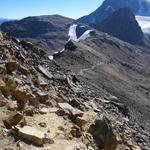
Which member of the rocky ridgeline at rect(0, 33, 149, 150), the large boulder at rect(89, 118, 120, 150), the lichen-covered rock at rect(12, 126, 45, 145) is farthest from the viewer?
the large boulder at rect(89, 118, 120, 150)

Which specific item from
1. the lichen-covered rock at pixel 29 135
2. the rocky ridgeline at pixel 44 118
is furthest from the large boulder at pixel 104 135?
the lichen-covered rock at pixel 29 135

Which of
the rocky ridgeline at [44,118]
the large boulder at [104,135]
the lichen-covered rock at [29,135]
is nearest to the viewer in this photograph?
the lichen-covered rock at [29,135]

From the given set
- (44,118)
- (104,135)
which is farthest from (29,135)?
(104,135)

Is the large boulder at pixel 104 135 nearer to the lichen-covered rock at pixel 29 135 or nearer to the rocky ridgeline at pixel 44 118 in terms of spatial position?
the rocky ridgeline at pixel 44 118

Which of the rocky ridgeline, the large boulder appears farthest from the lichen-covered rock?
the large boulder

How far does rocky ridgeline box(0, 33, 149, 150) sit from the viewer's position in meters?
19.9

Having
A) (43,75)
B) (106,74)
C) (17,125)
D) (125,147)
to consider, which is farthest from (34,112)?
(106,74)

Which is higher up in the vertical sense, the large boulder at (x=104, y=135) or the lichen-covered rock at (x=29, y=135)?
the lichen-covered rock at (x=29, y=135)

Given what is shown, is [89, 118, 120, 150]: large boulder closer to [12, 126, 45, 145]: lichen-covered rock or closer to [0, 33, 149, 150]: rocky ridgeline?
[0, 33, 149, 150]: rocky ridgeline

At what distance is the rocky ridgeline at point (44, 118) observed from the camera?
1992 cm

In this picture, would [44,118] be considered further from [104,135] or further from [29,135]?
[104,135]

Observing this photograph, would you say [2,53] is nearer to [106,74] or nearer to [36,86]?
[36,86]

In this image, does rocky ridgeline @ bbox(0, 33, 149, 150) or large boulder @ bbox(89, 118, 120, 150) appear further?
large boulder @ bbox(89, 118, 120, 150)

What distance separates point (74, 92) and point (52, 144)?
12.9 metres
